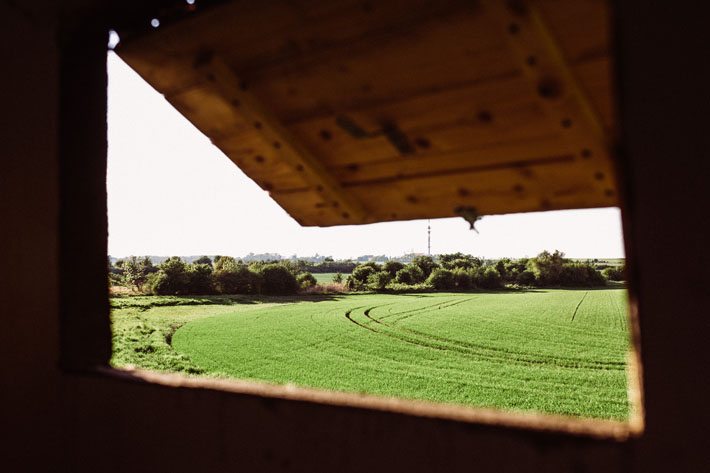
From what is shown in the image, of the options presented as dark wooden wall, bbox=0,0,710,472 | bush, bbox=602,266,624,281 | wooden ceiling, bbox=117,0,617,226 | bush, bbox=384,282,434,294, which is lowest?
bush, bbox=384,282,434,294

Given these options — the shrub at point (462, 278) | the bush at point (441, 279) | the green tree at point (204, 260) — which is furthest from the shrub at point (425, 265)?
the green tree at point (204, 260)

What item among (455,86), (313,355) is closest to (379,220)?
(455,86)

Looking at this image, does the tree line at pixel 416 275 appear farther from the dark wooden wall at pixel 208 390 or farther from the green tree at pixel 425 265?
the dark wooden wall at pixel 208 390

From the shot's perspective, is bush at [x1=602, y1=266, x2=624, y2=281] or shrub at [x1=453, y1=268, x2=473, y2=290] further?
shrub at [x1=453, y1=268, x2=473, y2=290]

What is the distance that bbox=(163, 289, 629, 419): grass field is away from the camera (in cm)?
2783

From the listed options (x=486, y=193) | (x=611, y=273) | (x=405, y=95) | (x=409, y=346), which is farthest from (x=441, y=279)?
(x=405, y=95)

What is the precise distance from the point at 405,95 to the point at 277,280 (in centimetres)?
5869

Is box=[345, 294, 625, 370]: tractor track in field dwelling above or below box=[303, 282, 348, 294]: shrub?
below

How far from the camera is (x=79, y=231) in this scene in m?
1.60

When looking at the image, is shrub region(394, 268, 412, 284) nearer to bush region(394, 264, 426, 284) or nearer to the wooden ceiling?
bush region(394, 264, 426, 284)

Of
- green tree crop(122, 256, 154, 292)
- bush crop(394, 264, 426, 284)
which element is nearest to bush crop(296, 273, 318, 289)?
bush crop(394, 264, 426, 284)

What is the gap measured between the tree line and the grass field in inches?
144

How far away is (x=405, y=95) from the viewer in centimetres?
134

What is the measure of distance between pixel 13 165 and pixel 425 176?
1.51 m
